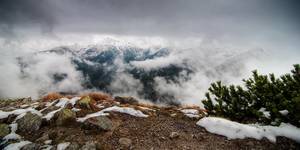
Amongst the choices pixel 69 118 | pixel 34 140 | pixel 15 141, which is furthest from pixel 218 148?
pixel 15 141

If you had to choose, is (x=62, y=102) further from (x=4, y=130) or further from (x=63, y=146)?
(x=63, y=146)

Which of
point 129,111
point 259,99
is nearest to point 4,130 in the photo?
point 129,111

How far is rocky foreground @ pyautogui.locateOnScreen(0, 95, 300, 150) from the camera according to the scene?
9.10 m

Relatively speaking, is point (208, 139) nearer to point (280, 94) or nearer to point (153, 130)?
point (153, 130)

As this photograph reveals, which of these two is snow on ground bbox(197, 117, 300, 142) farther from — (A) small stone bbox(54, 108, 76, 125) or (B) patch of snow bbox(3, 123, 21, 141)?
(B) patch of snow bbox(3, 123, 21, 141)

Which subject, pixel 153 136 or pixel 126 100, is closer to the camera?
pixel 153 136

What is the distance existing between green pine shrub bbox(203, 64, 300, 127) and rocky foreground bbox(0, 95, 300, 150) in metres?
1.17

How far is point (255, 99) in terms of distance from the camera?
10844mm

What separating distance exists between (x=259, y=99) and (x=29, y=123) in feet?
40.7

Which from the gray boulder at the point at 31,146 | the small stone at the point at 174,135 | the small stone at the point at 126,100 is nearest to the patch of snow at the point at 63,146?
the gray boulder at the point at 31,146

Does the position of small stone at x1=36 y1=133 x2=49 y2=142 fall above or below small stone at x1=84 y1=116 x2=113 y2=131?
below

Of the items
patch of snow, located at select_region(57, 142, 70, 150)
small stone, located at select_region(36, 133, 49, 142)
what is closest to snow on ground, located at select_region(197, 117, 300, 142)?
patch of snow, located at select_region(57, 142, 70, 150)

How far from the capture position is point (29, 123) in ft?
38.5

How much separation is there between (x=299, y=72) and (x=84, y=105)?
478 inches
